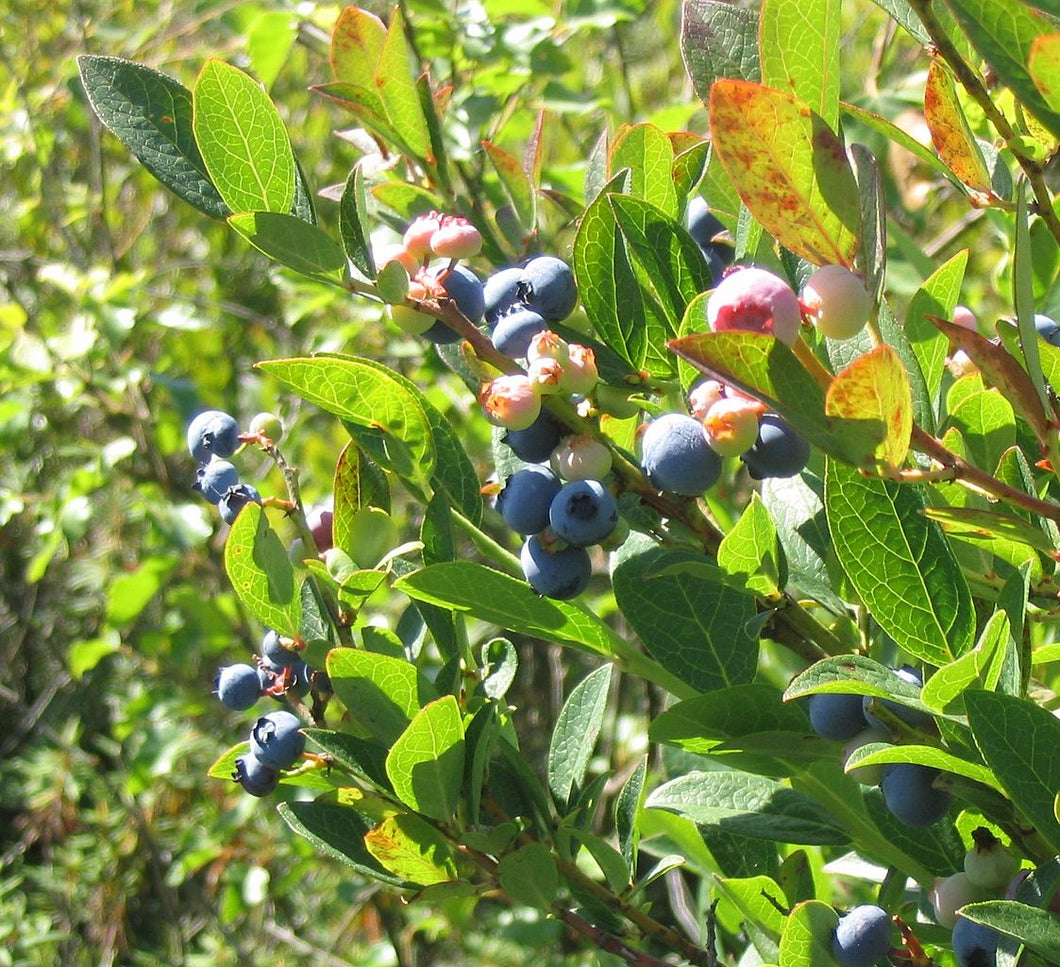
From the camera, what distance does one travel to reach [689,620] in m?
0.74

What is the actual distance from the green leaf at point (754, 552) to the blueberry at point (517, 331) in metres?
0.15

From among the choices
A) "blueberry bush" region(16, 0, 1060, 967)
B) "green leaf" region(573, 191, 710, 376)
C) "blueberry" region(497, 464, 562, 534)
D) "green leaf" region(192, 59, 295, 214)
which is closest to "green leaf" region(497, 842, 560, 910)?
"blueberry bush" region(16, 0, 1060, 967)

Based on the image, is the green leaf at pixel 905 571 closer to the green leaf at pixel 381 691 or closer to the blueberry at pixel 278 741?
the green leaf at pixel 381 691

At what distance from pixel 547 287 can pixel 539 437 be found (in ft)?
0.29

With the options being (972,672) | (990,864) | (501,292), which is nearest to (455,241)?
(501,292)

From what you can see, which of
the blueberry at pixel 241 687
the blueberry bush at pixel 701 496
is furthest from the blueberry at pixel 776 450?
the blueberry at pixel 241 687

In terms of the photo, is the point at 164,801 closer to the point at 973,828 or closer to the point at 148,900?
the point at 148,900

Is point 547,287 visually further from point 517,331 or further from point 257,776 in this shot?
point 257,776

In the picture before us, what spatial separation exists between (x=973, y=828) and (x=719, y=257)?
0.41m

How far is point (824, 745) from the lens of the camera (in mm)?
716

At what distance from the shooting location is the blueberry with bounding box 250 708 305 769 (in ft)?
2.62

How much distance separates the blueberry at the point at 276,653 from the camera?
0.82 meters

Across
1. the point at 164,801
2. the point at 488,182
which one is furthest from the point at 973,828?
the point at 164,801

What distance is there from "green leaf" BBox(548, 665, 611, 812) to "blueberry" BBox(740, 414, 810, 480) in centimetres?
29
